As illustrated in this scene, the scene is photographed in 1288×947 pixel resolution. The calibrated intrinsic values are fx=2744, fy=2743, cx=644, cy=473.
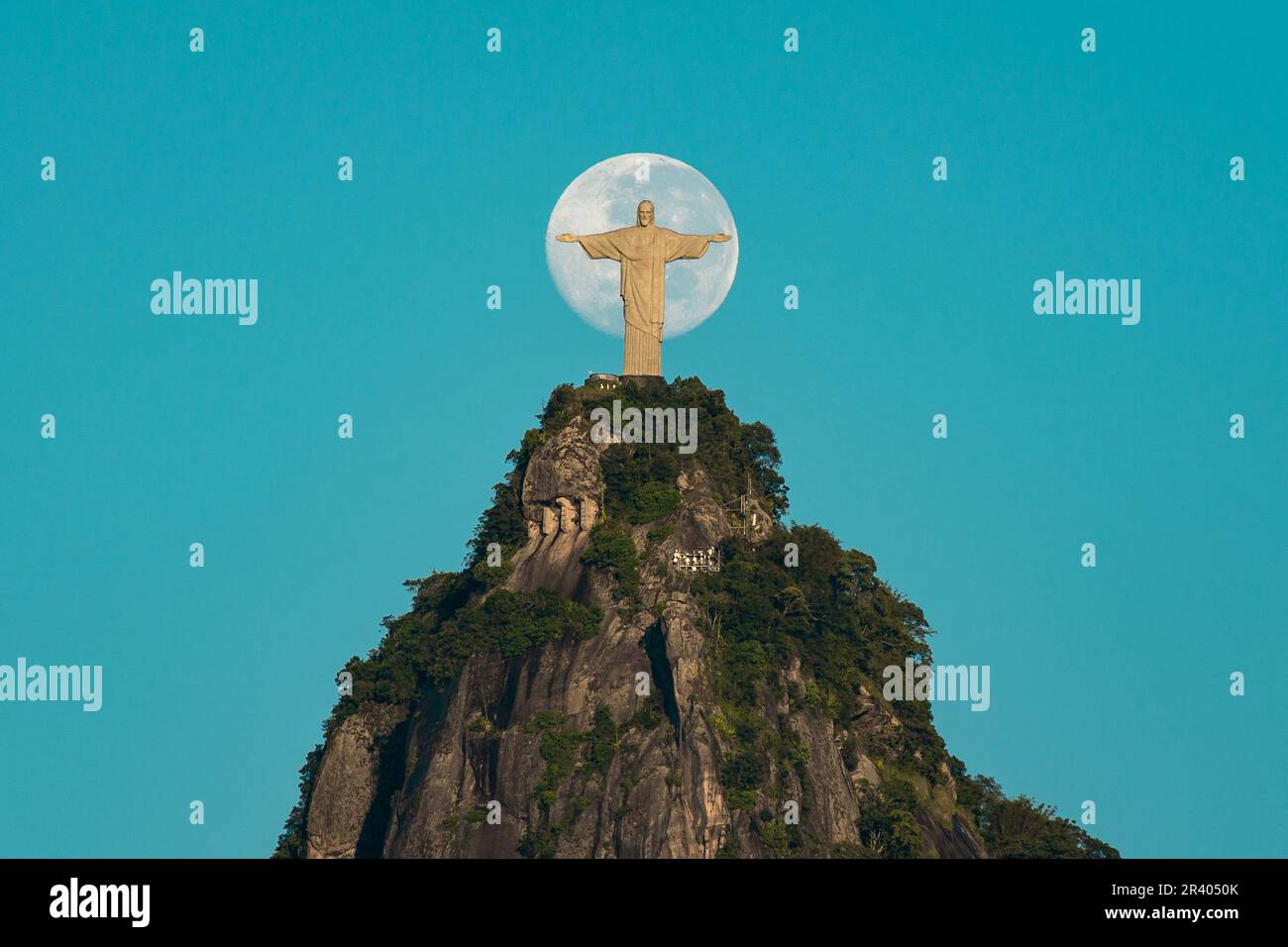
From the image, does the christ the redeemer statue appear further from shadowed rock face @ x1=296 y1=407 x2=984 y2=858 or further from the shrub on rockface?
the shrub on rockface

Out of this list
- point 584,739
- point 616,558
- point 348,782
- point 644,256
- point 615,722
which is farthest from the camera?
point 348,782

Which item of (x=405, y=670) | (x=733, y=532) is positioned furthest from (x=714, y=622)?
(x=405, y=670)

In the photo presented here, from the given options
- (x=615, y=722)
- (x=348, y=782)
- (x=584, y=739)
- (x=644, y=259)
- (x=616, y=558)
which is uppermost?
(x=644, y=259)

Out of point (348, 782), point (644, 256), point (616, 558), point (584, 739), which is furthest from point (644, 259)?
point (348, 782)

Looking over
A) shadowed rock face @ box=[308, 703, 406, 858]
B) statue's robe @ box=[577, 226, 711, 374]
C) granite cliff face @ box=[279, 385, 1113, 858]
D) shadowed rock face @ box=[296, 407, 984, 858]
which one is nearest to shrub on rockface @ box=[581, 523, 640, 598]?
granite cliff face @ box=[279, 385, 1113, 858]

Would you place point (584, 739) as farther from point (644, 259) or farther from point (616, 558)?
point (644, 259)

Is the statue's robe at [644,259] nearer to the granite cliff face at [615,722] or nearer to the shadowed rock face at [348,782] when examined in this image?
the granite cliff face at [615,722]

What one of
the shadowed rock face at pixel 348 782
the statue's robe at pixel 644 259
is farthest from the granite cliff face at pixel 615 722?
the statue's robe at pixel 644 259

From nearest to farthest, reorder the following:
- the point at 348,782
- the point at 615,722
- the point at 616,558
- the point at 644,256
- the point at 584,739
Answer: the point at 584,739
the point at 615,722
the point at 616,558
the point at 644,256
the point at 348,782
